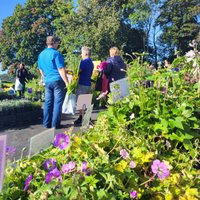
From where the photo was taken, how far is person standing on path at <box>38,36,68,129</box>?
506 centimetres

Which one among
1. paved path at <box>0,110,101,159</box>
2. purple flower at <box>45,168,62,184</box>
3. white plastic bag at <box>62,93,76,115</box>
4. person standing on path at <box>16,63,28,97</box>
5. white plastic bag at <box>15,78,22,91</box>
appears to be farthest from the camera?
person standing on path at <box>16,63,28,97</box>

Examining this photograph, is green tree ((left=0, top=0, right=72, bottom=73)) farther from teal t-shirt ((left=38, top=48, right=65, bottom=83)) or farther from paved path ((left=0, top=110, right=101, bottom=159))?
teal t-shirt ((left=38, top=48, right=65, bottom=83))

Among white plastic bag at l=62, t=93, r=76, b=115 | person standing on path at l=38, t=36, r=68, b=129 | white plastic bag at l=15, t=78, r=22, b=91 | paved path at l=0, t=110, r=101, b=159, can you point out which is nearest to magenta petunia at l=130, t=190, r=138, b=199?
paved path at l=0, t=110, r=101, b=159

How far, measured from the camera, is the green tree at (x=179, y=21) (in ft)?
115

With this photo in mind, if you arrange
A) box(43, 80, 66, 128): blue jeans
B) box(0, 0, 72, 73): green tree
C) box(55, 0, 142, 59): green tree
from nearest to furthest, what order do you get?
box(43, 80, 66, 128): blue jeans, box(55, 0, 142, 59): green tree, box(0, 0, 72, 73): green tree

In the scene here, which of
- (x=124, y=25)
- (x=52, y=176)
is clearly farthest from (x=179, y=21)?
(x=52, y=176)

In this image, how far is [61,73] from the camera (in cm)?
506

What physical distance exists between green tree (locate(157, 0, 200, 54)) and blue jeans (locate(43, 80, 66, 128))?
1217 inches

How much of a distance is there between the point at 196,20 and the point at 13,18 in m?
26.5

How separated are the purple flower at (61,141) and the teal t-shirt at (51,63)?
3.51 metres

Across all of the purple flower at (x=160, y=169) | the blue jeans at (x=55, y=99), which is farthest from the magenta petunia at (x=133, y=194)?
the blue jeans at (x=55, y=99)

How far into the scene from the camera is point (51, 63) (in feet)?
16.8

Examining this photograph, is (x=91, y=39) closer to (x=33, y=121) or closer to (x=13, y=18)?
(x=13, y=18)

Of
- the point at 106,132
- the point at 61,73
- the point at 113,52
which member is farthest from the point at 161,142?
the point at 113,52
